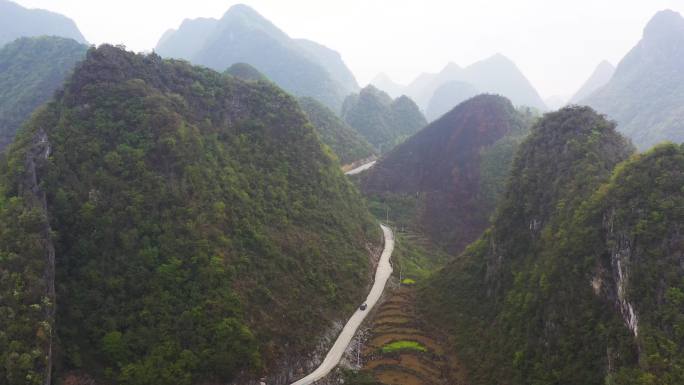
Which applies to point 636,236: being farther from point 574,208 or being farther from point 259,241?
point 259,241

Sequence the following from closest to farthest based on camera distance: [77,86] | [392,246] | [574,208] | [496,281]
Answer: [574,208] < [496,281] < [77,86] < [392,246]

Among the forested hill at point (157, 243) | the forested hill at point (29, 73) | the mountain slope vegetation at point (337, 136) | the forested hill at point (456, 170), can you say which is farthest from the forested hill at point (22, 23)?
the forested hill at point (157, 243)

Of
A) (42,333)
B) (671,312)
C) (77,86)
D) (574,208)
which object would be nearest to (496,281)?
(574,208)

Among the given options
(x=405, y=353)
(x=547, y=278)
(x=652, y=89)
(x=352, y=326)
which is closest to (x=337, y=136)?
(x=352, y=326)

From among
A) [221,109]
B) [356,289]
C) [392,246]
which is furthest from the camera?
[392,246]

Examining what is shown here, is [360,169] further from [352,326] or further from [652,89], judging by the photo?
[652,89]

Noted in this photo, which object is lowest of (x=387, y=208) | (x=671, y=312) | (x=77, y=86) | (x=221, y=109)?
(x=387, y=208)
